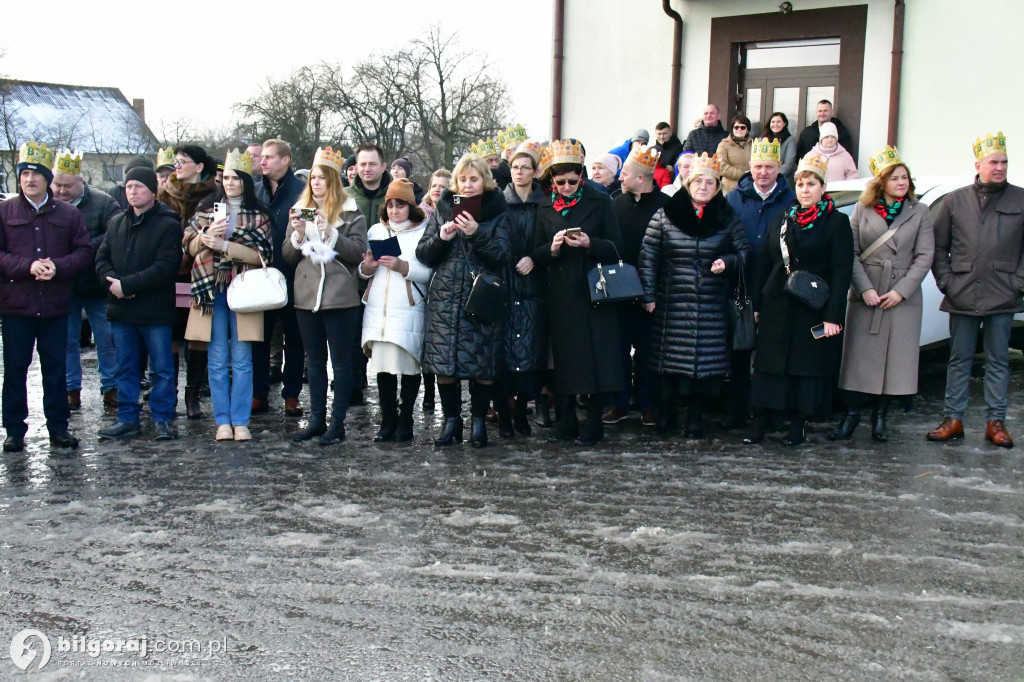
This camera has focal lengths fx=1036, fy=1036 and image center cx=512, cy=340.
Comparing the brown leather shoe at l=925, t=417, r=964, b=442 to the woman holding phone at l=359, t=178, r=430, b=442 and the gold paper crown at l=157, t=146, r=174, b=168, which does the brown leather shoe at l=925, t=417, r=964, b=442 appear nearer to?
the woman holding phone at l=359, t=178, r=430, b=442

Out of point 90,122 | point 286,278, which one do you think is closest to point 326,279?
point 286,278

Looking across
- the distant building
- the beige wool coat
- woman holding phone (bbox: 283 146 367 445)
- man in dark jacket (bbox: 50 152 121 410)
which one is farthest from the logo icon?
the distant building

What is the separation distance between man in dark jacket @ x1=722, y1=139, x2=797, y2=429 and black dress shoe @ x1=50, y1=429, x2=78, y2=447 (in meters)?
4.74

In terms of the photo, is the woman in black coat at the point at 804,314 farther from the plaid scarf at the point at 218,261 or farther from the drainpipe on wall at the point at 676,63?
the drainpipe on wall at the point at 676,63

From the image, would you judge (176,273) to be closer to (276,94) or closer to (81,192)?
(81,192)

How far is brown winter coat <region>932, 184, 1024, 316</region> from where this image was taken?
7223 millimetres

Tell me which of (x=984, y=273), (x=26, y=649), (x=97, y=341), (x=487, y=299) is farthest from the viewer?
(x=97, y=341)

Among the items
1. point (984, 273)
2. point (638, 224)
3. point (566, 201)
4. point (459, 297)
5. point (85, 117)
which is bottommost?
point (459, 297)

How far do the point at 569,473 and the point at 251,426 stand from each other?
9.10 feet

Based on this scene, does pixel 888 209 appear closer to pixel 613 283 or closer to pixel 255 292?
pixel 613 283

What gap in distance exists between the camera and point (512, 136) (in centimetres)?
916

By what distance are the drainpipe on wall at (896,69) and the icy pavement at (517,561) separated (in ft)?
27.0

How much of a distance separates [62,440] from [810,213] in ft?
17.8

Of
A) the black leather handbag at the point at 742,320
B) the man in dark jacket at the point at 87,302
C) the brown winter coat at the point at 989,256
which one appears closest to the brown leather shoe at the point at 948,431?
the brown winter coat at the point at 989,256
